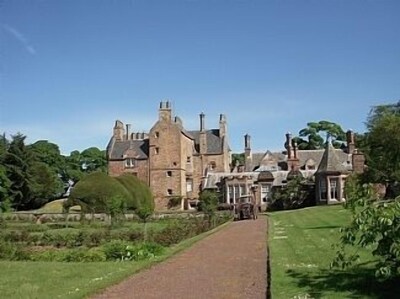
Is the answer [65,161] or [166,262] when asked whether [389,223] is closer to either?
[166,262]

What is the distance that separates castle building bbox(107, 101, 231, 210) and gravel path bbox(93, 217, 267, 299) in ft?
172

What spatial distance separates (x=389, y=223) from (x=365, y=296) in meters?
1.74

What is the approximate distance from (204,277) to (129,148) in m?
63.1

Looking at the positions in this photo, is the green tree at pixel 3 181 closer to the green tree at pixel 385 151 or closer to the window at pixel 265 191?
the window at pixel 265 191

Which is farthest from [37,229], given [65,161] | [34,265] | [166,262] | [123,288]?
[65,161]

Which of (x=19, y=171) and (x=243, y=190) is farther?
(x=19, y=171)

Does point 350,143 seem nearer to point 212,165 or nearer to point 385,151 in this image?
point 212,165

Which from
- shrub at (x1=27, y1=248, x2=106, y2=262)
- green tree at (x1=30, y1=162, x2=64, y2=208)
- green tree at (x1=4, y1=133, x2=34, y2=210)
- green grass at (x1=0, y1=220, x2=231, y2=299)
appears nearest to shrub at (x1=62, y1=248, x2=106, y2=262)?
shrub at (x1=27, y1=248, x2=106, y2=262)

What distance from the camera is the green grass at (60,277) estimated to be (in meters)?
12.0

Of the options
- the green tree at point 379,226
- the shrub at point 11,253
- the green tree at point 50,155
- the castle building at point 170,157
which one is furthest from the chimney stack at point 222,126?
the green tree at point 379,226

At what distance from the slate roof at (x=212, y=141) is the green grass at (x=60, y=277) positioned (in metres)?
59.9

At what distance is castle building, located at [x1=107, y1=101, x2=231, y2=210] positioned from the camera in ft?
238

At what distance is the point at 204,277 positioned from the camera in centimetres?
1344

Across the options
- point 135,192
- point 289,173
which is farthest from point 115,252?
point 289,173
